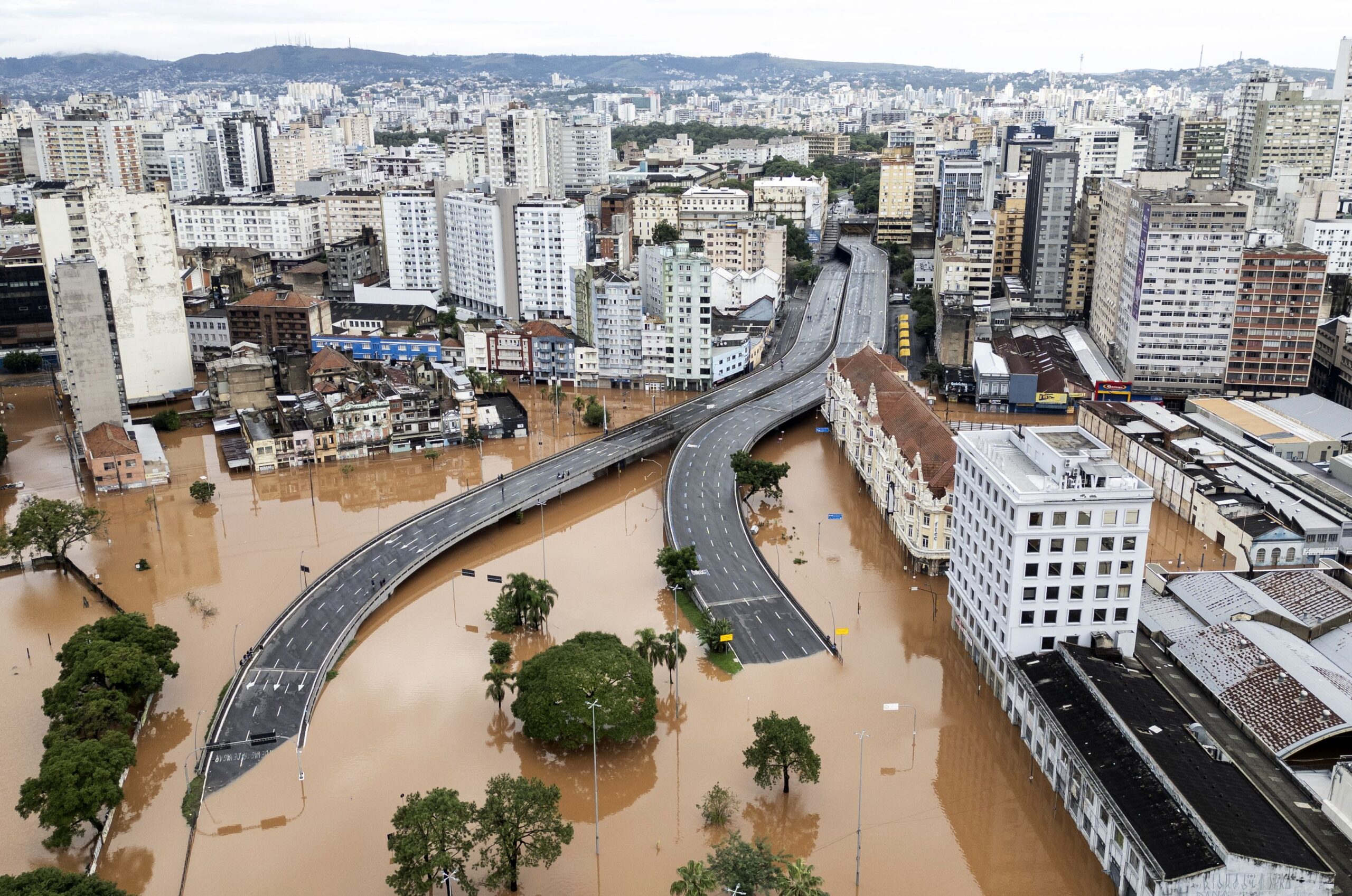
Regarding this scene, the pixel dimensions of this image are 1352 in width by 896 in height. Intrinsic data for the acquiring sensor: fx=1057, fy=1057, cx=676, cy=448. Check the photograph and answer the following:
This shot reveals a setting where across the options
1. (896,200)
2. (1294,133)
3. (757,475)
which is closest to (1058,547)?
(757,475)

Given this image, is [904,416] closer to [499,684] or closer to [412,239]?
[499,684]

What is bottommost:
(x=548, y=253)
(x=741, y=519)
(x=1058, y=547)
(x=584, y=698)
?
(x=741, y=519)

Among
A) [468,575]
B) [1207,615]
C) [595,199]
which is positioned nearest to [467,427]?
[468,575]

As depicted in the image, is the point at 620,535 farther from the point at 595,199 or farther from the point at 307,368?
the point at 595,199

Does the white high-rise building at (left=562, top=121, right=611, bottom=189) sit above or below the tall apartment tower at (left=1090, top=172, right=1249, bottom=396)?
above

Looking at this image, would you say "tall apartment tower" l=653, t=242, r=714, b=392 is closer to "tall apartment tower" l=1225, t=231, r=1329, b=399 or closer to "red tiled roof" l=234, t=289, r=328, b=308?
"red tiled roof" l=234, t=289, r=328, b=308

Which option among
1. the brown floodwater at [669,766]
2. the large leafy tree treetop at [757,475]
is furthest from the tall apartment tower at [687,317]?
the brown floodwater at [669,766]

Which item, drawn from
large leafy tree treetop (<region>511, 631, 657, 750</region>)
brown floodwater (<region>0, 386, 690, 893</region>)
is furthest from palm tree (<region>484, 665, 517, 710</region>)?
brown floodwater (<region>0, 386, 690, 893</region>)

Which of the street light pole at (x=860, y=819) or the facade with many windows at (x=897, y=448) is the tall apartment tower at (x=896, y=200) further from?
the street light pole at (x=860, y=819)
